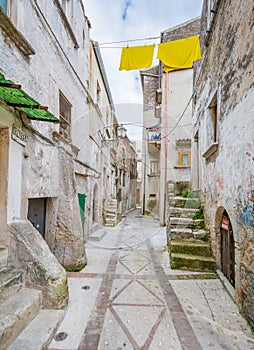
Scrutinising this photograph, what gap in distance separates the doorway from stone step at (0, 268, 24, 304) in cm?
142

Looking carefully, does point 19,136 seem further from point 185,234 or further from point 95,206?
point 95,206

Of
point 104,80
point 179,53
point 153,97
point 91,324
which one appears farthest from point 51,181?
point 153,97

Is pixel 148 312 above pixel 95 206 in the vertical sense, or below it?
→ below

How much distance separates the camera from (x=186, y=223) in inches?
219

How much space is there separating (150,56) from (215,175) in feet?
14.9

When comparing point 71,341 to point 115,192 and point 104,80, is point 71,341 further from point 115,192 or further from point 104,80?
point 115,192

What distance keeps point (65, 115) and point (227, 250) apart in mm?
5439

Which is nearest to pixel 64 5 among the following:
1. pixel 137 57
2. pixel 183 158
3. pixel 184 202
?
pixel 137 57

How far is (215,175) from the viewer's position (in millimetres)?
4461

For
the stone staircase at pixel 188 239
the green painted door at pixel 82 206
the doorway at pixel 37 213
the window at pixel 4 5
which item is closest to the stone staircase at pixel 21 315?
the doorway at pixel 37 213

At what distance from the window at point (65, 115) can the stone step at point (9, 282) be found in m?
3.65

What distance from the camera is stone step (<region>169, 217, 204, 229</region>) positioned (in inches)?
217

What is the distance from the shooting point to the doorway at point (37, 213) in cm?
412

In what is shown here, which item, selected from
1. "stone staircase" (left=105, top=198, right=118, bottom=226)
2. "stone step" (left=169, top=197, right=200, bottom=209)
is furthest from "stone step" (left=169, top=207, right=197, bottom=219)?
"stone staircase" (left=105, top=198, right=118, bottom=226)
